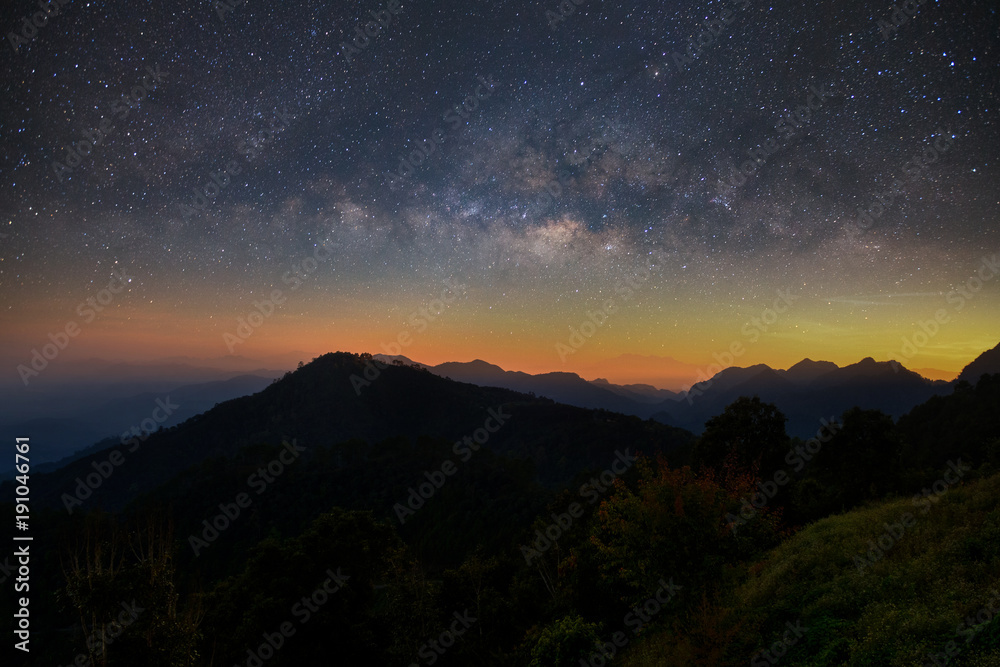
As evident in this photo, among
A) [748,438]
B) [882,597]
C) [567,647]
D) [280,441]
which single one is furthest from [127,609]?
[280,441]

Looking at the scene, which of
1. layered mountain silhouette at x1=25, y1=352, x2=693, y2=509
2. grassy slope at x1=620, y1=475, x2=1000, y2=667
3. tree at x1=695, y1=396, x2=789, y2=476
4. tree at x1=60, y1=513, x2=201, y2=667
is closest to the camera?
grassy slope at x1=620, y1=475, x2=1000, y2=667

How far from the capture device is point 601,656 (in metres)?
16.0

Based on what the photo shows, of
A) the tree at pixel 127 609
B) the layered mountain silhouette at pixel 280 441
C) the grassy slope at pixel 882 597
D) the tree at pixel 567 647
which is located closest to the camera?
the grassy slope at pixel 882 597

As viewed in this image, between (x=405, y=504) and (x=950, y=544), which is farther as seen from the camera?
(x=405, y=504)

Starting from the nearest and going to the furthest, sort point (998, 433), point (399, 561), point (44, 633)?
point (399, 561) → point (998, 433) → point (44, 633)

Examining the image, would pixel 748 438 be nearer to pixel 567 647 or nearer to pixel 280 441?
pixel 567 647

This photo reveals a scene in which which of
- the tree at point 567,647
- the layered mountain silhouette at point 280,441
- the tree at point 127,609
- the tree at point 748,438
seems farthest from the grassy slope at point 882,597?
the layered mountain silhouette at point 280,441

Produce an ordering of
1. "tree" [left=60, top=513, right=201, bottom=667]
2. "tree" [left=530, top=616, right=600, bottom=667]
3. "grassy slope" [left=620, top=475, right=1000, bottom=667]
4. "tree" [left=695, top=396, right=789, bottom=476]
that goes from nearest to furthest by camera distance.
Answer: "grassy slope" [left=620, top=475, right=1000, bottom=667]
"tree" [left=60, top=513, right=201, bottom=667]
"tree" [left=530, top=616, right=600, bottom=667]
"tree" [left=695, top=396, right=789, bottom=476]

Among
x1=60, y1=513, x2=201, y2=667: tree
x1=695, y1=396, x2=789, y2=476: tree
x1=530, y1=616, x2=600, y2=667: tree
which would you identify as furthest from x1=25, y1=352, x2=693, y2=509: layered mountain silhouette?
x1=60, y1=513, x2=201, y2=667: tree

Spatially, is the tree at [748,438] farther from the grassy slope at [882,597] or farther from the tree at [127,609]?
the tree at [127,609]

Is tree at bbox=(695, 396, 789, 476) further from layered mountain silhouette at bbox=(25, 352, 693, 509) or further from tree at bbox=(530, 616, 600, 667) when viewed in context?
layered mountain silhouette at bbox=(25, 352, 693, 509)

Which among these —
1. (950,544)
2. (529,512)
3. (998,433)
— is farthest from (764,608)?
(529,512)

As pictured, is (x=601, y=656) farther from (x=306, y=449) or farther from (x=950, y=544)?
(x=306, y=449)

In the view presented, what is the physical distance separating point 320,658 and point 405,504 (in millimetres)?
68344
